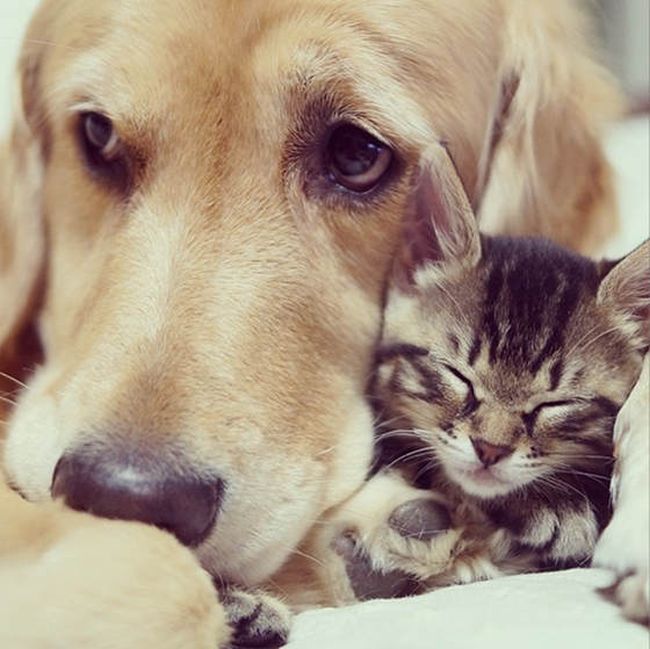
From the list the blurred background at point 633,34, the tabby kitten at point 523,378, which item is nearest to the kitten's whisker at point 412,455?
the tabby kitten at point 523,378

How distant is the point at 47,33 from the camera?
5.36ft

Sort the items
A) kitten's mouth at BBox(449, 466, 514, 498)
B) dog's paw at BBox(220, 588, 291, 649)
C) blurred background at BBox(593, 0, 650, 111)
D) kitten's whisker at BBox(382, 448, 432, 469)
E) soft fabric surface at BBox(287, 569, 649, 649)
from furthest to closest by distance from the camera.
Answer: blurred background at BBox(593, 0, 650, 111)
kitten's whisker at BBox(382, 448, 432, 469)
kitten's mouth at BBox(449, 466, 514, 498)
dog's paw at BBox(220, 588, 291, 649)
soft fabric surface at BBox(287, 569, 649, 649)

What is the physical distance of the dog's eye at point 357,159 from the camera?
4.53 feet

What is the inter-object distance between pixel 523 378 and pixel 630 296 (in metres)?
0.16

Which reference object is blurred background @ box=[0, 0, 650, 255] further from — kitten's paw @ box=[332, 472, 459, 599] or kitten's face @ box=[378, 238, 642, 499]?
kitten's paw @ box=[332, 472, 459, 599]

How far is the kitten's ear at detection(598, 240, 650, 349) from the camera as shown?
1236 millimetres

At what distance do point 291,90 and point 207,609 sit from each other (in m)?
0.64

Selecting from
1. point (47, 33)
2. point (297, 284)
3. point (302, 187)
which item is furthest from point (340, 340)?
point (47, 33)

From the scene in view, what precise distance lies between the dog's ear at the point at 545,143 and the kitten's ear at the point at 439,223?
163mm

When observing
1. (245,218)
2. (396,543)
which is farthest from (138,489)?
(245,218)

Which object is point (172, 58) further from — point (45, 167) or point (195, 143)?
point (45, 167)

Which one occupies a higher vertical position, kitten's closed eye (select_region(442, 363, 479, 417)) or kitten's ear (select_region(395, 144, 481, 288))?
kitten's ear (select_region(395, 144, 481, 288))

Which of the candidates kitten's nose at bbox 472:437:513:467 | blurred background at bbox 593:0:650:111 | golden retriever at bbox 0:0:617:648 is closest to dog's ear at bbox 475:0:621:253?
golden retriever at bbox 0:0:617:648

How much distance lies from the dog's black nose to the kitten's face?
0.30 meters
